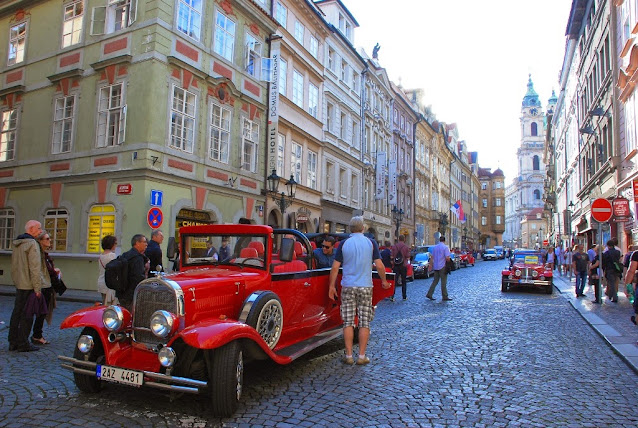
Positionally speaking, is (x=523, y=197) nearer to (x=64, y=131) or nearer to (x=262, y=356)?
(x=64, y=131)

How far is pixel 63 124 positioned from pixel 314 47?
13.8 metres

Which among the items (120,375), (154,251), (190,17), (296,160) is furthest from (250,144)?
(120,375)

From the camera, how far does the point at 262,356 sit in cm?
496

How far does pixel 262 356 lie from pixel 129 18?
14346 mm

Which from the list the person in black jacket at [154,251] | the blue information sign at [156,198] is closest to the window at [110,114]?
the blue information sign at [156,198]

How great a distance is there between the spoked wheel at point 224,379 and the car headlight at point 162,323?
446 millimetres

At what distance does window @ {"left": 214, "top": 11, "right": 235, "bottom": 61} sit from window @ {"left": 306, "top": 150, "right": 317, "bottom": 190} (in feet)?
26.3

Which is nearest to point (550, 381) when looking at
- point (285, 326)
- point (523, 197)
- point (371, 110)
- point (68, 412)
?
point (285, 326)

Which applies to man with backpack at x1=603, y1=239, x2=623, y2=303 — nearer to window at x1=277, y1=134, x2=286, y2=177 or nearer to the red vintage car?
the red vintage car

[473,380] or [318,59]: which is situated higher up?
[318,59]

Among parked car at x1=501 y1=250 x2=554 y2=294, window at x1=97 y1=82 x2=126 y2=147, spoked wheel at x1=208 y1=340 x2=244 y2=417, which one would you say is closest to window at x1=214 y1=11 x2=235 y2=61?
window at x1=97 y1=82 x2=126 y2=147

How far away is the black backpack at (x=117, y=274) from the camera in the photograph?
22.2 ft

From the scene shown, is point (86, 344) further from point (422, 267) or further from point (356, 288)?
point (422, 267)

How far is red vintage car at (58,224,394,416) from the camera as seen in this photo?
434 cm
